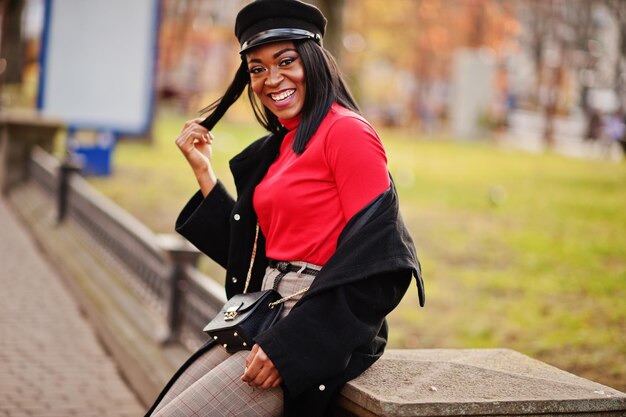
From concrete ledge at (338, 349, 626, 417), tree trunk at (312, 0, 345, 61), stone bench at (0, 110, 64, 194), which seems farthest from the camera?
tree trunk at (312, 0, 345, 61)

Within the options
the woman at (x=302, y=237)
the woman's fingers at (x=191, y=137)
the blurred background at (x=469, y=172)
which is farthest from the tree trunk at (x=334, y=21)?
the woman at (x=302, y=237)

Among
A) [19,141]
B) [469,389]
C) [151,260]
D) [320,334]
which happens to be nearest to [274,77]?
[320,334]

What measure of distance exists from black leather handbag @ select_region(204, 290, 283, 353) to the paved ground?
2.74 metres

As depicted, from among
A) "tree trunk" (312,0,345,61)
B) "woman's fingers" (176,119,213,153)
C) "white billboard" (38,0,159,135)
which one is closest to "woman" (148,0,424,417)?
"woman's fingers" (176,119,213,153)

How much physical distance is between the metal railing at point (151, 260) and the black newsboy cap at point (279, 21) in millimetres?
2462

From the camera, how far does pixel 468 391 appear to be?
3.06 meters

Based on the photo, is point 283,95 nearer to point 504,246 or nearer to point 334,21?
point 504,246

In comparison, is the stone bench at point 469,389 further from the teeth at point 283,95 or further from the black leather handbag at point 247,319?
the teeth at point 283,95

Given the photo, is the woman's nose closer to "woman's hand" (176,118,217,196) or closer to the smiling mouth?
the smiling mouth

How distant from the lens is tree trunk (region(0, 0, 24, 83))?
28.0 metres

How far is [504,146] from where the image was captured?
111 feet

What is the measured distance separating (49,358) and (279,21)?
4353 millimetres

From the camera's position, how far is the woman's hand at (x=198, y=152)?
375 centimetres

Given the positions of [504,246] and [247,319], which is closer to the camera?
[247,319]
